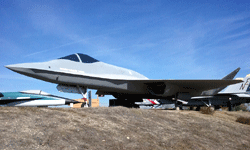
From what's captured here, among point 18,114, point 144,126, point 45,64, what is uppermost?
point 45,64

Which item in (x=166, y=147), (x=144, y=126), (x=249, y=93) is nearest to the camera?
(x=166, y=147)

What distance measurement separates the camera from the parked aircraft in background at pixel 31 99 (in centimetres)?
1205

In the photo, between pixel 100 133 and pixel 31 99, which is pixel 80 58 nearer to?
pixel 31 99

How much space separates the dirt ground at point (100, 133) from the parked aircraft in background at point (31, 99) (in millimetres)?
5637

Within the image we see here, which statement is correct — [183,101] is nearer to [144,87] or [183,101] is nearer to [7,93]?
[144,87]

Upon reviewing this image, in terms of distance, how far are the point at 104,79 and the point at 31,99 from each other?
541 centimetres

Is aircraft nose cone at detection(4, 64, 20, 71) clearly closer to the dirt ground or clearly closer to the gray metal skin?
the gray metal skin

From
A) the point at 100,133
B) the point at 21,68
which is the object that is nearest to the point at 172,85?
the point at 100,133

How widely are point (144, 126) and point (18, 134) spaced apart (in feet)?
15.2

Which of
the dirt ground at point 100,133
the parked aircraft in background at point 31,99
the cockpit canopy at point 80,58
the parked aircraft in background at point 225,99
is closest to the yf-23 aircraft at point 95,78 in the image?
the cockpit canopy at point 80,58

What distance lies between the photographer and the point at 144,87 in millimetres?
15398

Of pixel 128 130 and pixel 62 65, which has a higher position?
pixel 62 65

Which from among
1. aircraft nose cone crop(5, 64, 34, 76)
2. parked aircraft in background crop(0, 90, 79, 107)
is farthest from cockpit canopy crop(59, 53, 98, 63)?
parked aircraft in background crop(0, 90, 79, 107)

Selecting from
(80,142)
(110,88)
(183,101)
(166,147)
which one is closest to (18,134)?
(80,142)
